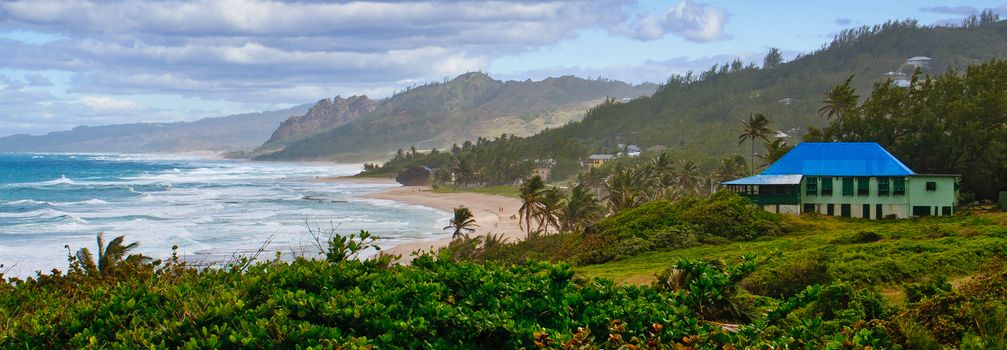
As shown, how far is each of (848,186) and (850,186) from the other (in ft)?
0.28

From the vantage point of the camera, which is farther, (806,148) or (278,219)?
(278,219)

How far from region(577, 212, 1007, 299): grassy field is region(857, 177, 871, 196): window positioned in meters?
4.01

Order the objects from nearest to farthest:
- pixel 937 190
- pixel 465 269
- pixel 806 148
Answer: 1. pixel 465 269
2. pixel 937 190
3. pixel 806 148

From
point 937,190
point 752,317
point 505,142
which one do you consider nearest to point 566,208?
point 937,190

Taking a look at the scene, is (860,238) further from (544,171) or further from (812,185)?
→ (544,171)

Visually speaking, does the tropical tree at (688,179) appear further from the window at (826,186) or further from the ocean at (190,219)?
the window at (826,186)

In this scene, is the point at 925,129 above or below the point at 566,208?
above

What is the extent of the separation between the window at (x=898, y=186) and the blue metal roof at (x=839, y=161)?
0.89ft

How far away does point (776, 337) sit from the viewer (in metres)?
8.73

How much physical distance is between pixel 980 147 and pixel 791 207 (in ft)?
42.4

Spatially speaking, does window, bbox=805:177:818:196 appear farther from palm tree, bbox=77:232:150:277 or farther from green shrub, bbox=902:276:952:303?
green shrub, bbox=902:276:952:303

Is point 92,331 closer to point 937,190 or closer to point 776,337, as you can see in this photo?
point 776,337

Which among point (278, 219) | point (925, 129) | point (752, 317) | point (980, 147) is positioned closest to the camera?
point (752, 317)

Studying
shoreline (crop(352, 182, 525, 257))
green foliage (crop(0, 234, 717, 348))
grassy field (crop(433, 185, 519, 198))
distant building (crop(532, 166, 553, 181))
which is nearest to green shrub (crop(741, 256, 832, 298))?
green foliage (crop(0, 234, 717, 348))
